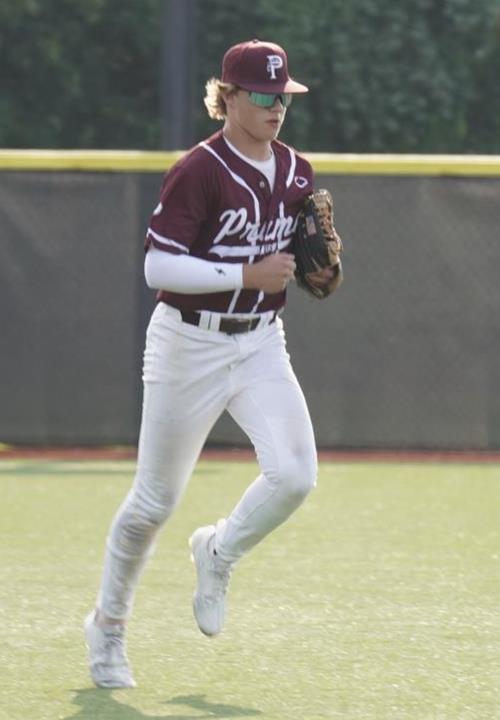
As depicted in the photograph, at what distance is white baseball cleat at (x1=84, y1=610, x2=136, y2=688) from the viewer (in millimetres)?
5188

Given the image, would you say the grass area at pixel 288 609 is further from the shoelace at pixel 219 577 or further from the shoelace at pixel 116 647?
the shoelace at pixel 219 577

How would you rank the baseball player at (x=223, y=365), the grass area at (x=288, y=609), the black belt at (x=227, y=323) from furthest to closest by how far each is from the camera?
the black belt at (x=227, y=323)
the baseball player at (x=223, y=365)
the grass area at (x=288, y=609)

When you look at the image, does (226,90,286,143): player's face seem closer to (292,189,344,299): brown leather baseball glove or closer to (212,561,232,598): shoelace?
(292,189,344,299): brown leather baseball glove

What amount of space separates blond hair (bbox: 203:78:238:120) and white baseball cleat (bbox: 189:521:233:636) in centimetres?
117

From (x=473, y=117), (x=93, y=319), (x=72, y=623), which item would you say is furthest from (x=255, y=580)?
(x=473, y=117)

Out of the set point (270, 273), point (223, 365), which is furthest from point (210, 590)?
point (270, 273)

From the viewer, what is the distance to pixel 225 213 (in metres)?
5.15

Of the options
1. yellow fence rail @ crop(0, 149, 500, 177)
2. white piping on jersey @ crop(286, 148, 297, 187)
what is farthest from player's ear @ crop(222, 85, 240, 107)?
yellow fence rail @ crop(0, 149, 500, 177)

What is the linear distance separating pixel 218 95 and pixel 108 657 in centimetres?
155

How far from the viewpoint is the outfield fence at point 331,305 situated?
1042 cm

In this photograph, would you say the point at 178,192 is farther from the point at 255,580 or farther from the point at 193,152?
the point at 255,580

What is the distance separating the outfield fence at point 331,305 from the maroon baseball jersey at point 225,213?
16.6 ft

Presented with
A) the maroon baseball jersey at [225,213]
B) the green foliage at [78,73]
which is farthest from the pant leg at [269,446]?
the green foliage at [78,73]

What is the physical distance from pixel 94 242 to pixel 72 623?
4635 millimetres
